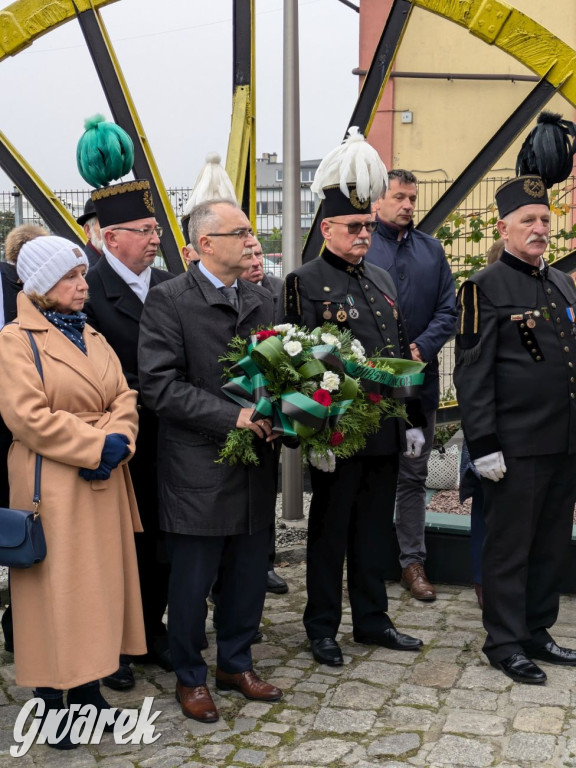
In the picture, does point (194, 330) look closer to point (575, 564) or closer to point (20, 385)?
point (20, 385)

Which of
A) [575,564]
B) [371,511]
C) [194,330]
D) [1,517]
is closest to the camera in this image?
[1,517]

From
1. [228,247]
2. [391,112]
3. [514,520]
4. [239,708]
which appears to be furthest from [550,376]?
[391,112]

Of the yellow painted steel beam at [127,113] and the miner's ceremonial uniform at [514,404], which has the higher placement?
the yellow painted steel beam at [127,113]

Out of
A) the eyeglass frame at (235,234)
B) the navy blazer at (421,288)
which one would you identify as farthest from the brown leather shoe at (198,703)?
A: the navy blazer at (421,288)

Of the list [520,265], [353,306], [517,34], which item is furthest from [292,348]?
[517,34]

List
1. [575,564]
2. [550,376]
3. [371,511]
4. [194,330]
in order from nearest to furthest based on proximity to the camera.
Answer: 1. [194,330]
2. [550,376]
3. [371,511]
4. [575,564]

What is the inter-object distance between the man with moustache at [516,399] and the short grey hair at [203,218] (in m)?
1.04

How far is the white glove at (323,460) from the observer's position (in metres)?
3.70

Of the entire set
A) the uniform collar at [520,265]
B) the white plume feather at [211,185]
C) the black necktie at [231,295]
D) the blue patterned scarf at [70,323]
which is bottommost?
the blue patterned scarf at [70,323]

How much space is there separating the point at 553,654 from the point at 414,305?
1.76m

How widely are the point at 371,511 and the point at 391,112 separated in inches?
590

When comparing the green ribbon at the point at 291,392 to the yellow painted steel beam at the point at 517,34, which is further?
the yellow painted steel beam at the point at 517,34

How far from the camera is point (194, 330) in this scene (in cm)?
374

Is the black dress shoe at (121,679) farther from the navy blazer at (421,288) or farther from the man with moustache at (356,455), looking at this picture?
the navy blazer at (421,288)
